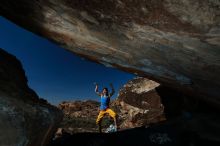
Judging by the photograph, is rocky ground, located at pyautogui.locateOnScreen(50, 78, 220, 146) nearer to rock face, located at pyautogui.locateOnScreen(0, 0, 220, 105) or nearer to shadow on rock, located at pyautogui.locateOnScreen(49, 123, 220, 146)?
shadow on rock, located at pyautogui.locateOnScreen(49, 123, 220, 146)

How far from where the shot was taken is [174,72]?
9555mm

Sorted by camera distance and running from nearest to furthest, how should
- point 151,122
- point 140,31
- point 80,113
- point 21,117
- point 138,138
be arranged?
point 21,117
point 140,31
point 138,138
point 151,122
point 80,113

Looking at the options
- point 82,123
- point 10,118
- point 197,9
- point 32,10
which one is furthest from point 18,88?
point 82,123

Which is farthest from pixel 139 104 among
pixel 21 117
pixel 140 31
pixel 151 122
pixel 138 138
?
pixel 21 117

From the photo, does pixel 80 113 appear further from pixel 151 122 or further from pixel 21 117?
pixel 21 117

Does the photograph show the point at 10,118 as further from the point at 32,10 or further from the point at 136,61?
the point at 136,61

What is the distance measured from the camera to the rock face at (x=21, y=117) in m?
6.46

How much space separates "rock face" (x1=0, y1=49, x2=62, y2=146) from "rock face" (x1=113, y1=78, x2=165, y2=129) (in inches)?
492

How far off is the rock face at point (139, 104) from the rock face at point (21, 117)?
41.0 feet

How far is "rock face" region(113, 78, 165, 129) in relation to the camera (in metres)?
20.1

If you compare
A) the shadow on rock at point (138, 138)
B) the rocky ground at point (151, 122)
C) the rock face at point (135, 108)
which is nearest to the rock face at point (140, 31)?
the shadow on rock at point (138, 138)

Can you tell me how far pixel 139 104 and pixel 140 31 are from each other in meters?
15.5

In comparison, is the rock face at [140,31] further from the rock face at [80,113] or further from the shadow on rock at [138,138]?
the rock face at [80,113]

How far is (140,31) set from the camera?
22.5 feet
